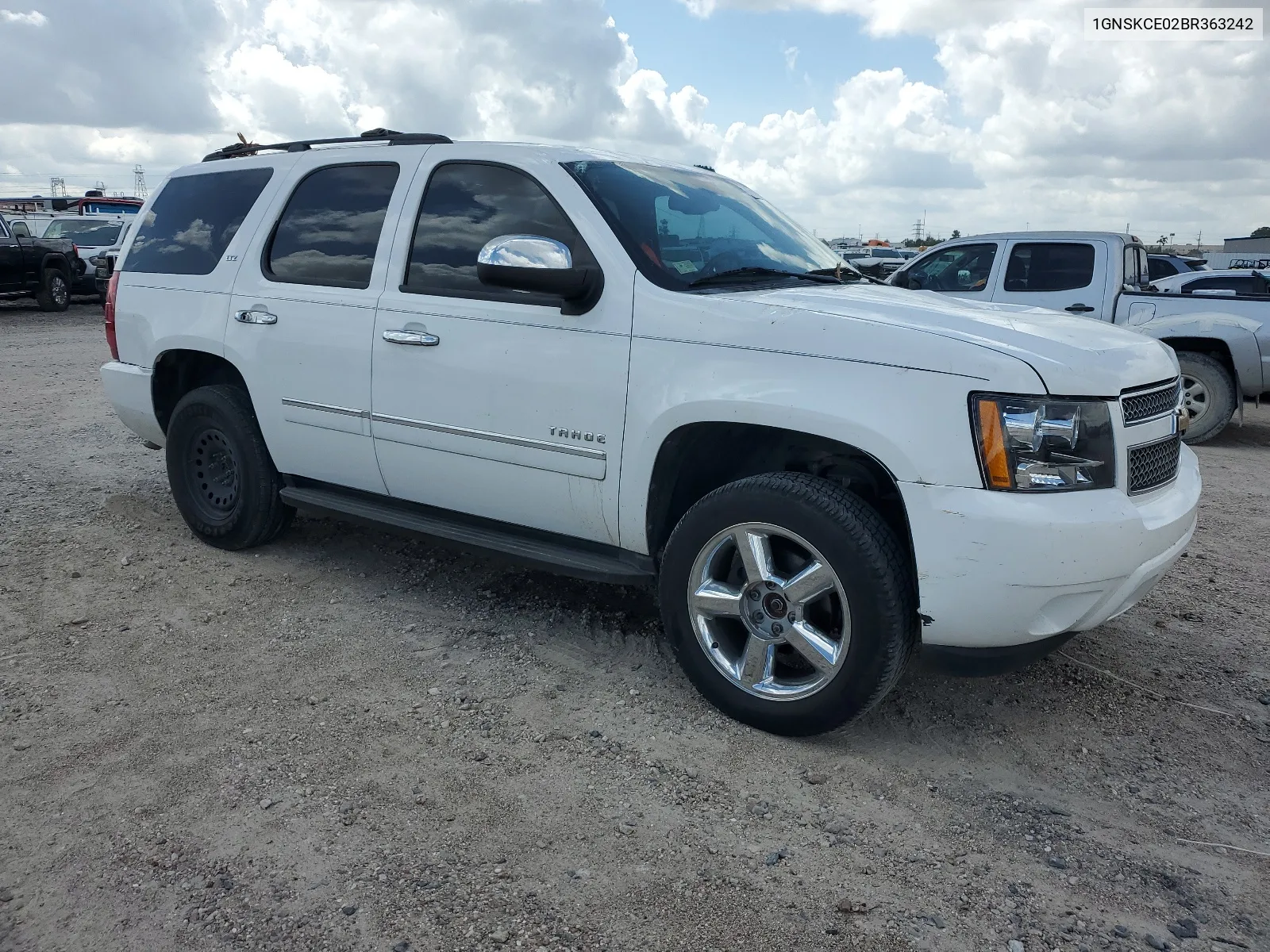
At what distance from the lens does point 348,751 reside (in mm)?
3314

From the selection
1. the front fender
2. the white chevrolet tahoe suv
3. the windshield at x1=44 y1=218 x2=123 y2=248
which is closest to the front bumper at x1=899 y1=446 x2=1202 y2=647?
the white chevrolet tahoe suv

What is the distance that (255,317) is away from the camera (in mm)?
4711

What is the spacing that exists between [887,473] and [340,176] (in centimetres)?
285

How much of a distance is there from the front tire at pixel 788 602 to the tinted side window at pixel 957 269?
23.0 ft

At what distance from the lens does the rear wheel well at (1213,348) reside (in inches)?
363

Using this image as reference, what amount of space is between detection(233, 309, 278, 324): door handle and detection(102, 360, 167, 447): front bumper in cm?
82

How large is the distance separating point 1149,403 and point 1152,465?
0.65ft

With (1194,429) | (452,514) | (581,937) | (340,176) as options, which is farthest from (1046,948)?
(1194,429)

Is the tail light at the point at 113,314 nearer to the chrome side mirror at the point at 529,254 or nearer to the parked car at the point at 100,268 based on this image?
the chrome side mirror at the point at 529,254

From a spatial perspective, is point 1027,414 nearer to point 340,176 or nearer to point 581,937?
point 581,937

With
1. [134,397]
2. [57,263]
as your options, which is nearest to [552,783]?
[134,397]

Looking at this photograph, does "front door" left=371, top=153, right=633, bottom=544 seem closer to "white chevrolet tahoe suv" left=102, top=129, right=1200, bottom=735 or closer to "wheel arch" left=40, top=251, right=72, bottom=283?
"white chevrolet tahoe suv" left=102, top=129, right=1200, bottom=735

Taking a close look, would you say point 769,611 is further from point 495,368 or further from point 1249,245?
point 1249,245

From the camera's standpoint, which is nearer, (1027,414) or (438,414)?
(1027,414)
